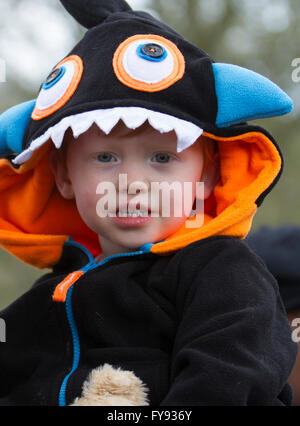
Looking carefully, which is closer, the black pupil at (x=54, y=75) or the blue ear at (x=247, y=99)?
the blue ear at (x=247, y=99)

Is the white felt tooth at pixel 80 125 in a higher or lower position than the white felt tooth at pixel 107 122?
lower

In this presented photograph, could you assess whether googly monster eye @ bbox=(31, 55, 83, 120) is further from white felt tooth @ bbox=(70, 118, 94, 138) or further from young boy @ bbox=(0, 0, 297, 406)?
white felt tooth @ bbox=(70, 118, 94, 138)

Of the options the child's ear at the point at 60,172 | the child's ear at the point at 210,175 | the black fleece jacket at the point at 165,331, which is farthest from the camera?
the child's ear at the point at 60,172

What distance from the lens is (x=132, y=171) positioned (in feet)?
5.56

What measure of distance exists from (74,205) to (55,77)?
1.82 ft

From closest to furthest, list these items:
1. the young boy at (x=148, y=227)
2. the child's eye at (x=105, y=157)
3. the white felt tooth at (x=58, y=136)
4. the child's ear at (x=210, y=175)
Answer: the young boy at (x=148, y=227) < the white felt tooth at (x=58, y=136) < the child's eye at (x=105, y=157) < the child's ear at (x=210, y=175)

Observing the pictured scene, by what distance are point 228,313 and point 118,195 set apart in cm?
48

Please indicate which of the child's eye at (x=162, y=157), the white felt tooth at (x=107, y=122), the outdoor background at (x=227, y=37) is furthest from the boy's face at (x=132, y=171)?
the outdoor background at (x=227, y=37)

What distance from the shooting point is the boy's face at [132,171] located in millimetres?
1706

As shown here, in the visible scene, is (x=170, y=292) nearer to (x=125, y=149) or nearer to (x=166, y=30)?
(x=125, y=149)

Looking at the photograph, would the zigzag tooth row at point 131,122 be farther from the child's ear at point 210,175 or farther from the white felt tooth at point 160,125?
the child's ear at point 210,175

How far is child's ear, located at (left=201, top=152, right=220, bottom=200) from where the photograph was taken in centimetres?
190

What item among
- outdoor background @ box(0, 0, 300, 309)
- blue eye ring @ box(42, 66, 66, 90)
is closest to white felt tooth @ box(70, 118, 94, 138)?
blue eye ring @ box(42, 66, 66, 90)

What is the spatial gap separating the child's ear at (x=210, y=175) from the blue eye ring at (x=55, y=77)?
21.0 inches
